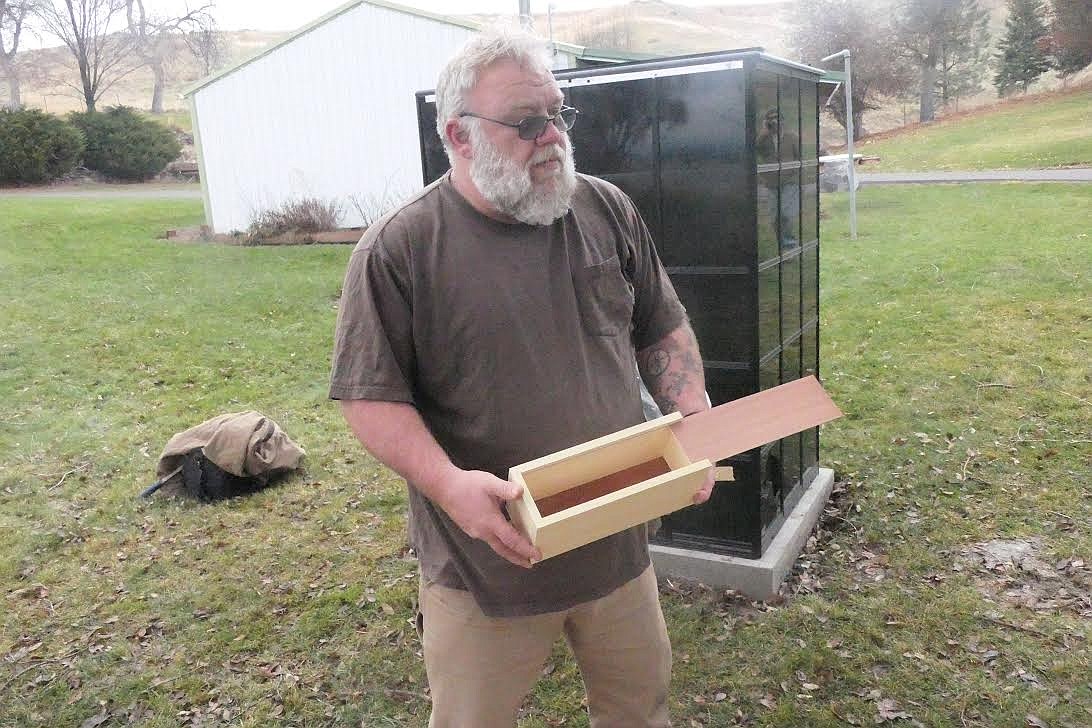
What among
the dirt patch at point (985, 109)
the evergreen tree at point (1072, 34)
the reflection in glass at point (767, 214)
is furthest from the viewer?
the dirt patch at point (985, 109)

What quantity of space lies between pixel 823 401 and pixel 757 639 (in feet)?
5.96

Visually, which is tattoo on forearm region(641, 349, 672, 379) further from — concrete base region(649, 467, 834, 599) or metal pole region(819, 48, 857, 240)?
metal pole region(819, 48, 857, 240)

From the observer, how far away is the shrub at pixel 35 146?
2211 centimetres

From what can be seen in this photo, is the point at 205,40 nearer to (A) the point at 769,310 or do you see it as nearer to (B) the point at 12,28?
(B) the point at 12,28

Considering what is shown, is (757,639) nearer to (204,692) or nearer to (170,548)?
(204,692)

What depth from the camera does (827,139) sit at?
3247 cm

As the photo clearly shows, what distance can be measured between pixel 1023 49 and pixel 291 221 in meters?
30.8

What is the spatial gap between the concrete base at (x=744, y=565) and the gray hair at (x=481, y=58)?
8.16 ft

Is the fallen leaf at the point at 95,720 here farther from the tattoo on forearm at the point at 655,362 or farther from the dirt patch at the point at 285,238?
the dirt patch at the point at 285,238

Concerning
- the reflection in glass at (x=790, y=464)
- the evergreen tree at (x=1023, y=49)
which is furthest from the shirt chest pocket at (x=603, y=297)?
the evergreen tree at (x=1023, y=49)

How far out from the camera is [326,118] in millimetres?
15867

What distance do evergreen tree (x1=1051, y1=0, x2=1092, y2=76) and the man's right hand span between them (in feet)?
123

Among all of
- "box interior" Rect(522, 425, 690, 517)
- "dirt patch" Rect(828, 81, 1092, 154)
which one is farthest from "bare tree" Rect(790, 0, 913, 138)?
"box interior" Rect(522, 425, 690, 517)

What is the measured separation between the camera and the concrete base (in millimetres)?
3672
